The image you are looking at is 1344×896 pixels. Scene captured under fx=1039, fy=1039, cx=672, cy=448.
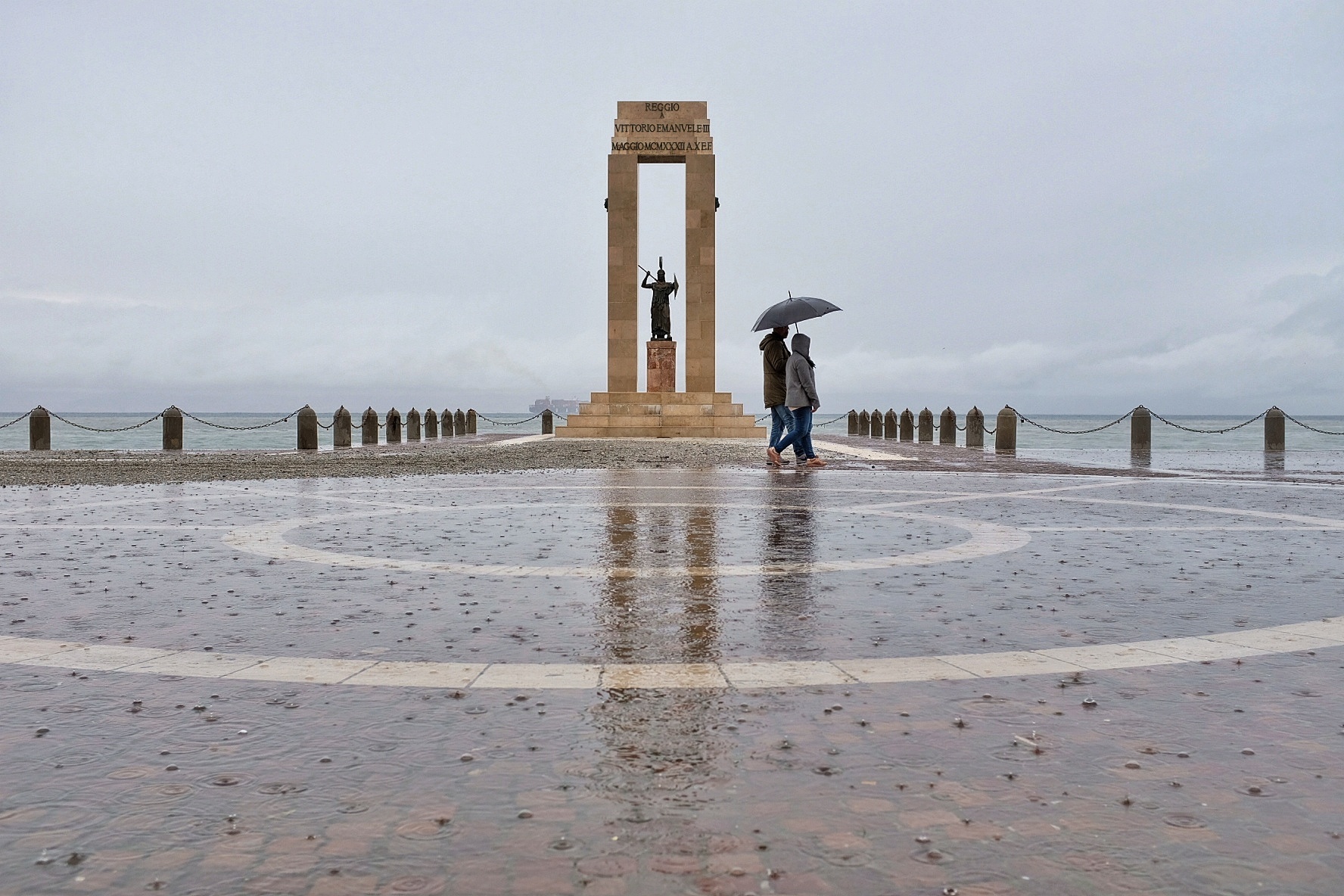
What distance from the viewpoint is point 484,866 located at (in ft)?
7.75

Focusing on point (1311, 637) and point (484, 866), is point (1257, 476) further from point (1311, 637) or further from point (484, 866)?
point (484, 866)

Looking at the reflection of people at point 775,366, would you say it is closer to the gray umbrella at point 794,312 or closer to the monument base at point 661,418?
the gray umbrella at point 794,312

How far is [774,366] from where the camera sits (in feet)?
58.6

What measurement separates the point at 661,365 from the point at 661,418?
342 cm

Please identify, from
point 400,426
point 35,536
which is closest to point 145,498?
point 35,536

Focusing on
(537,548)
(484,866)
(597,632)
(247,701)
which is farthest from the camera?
(537,548)

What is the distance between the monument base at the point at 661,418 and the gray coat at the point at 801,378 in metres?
15.1

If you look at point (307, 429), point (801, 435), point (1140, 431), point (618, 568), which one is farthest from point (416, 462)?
point (1140, 431)

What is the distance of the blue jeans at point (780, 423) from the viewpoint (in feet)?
59.4

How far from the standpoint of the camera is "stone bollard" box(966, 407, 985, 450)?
30.4 m

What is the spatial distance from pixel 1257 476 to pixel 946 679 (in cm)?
1516

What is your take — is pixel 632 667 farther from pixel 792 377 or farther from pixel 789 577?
pixel 792 377

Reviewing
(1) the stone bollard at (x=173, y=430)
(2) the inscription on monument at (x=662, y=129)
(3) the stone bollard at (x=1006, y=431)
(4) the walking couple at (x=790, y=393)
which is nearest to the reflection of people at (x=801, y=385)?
(4) the walking couple at (x=790, y=393)

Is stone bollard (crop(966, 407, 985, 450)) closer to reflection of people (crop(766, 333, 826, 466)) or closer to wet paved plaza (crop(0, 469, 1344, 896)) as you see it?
reflection of people (crop(766, 333, 826, 466))
